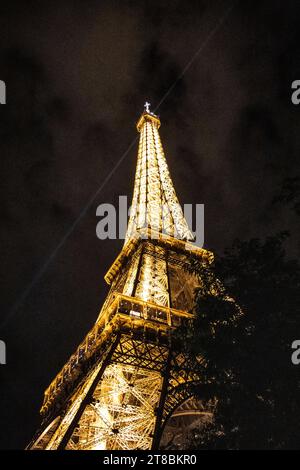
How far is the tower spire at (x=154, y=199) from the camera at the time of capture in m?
28.2

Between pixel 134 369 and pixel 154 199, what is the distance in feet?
59.4

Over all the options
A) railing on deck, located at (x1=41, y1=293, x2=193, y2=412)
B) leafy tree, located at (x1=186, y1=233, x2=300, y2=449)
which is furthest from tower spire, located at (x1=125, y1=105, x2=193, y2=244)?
leafy tree, located at (x1=186, y1=233, x2=300, y2=449)

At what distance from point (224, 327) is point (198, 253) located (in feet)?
52.9

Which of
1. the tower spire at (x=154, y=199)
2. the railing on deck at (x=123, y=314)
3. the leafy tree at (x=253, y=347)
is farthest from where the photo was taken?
the tower spire at (x=154, y=199)

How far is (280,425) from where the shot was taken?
823cm

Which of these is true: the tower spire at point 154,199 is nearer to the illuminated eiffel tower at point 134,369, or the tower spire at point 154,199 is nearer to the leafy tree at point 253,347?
the illuminated eiffel tower at point 134,369

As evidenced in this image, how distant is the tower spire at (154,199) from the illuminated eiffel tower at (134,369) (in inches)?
72.6

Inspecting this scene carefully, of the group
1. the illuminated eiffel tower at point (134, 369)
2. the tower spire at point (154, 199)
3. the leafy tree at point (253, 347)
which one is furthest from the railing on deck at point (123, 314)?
the tower spire at point (154, 199)

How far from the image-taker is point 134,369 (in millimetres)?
14922

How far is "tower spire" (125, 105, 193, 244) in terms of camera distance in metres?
28.2

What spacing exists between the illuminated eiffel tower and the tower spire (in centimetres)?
184

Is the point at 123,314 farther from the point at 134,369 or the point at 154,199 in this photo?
the point at 154,199

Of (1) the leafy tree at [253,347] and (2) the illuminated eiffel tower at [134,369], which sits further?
(2) the illuminated eiffel tower at [134,369]

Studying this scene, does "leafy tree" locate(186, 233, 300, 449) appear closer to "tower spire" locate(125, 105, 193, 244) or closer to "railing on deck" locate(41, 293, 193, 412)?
"railing on deck" locate(41, 293, 193, 412)
